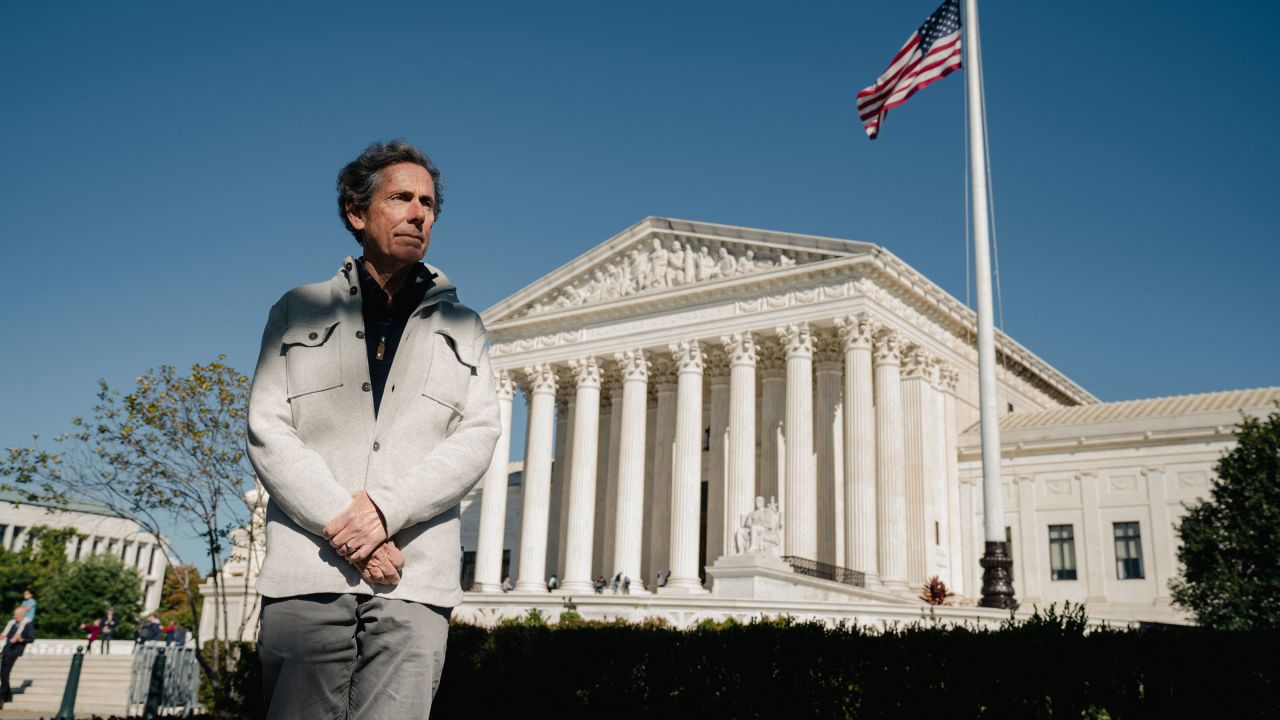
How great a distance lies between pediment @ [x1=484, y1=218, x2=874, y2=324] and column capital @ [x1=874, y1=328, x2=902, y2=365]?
359cm

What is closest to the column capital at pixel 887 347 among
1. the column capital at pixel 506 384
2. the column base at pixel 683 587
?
the column base at pixel 683 587

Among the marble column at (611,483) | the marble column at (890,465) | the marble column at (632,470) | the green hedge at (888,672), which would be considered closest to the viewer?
the green hedge at (888,672)

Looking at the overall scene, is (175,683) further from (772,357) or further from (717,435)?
(772,357)

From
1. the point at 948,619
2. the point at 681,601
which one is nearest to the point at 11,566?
the point at 681,601

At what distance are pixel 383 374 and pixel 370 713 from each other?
1.29 meters

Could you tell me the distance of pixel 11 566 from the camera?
7469 centimetres

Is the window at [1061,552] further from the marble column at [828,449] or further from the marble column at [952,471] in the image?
the marble column at [828,449]

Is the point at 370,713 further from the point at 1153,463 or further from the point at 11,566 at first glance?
the point at 11,566

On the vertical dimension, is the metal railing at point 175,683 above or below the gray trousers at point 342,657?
below

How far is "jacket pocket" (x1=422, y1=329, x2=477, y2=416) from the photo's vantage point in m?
4.00

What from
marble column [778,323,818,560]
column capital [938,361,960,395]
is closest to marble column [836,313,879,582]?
marble column [778,323,818,560]

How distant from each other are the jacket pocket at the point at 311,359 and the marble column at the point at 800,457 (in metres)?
37.6

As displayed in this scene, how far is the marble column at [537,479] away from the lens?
4662cm

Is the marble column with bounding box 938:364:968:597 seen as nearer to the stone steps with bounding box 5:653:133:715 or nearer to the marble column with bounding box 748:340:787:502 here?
the marble column with bounding box 748:340:787:502
